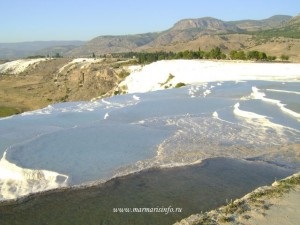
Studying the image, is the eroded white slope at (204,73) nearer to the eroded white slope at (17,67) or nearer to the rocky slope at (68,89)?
the rocky slope at (68,89)

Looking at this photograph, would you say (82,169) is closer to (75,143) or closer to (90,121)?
(75,143)

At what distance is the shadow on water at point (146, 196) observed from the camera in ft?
34.8

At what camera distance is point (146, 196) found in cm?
1173

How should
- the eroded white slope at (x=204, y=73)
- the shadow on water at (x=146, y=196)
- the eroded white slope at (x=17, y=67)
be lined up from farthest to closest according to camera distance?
the eroded white slope at (x=17, y=67), the eroded white slope at (x=204, y=73), the shadow on water at (x=146, y=196)

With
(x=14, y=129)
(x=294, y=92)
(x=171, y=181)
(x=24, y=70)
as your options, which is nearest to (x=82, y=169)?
(x=171, y=181)

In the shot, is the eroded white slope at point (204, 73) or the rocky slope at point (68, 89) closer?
the eroded white slope at point (204, 73)

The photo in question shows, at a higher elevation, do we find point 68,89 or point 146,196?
point 146,196

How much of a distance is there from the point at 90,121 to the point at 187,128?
5.23 m

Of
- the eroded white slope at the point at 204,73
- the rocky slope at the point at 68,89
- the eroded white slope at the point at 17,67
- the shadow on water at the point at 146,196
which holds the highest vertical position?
the shadow on water at the point at 146,196

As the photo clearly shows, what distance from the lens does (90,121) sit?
21.8 m

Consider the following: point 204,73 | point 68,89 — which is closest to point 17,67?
point 68,89

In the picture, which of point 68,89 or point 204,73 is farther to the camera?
point 68,89

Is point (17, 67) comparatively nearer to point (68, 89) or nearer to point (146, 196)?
point (68, 89)

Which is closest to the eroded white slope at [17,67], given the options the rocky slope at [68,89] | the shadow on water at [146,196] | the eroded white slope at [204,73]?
the rocky slope at [68,89]
